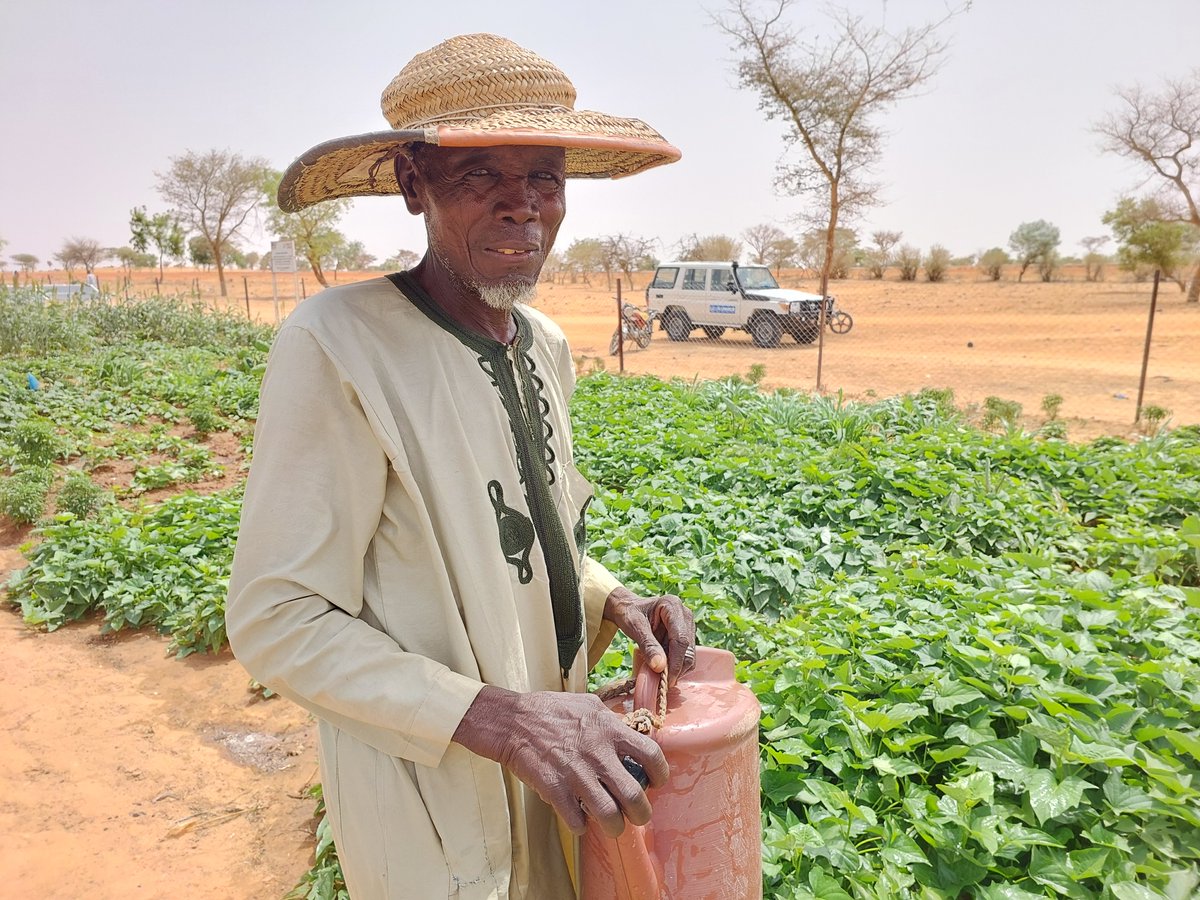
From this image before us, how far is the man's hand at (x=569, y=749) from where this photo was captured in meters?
1.00

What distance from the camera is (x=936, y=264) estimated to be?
33.4 metres

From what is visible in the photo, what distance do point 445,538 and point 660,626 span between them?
0.49 metres

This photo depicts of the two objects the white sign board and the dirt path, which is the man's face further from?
the white sign board

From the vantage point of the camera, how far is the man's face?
4.35 feet

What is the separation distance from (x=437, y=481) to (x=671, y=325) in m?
16.9

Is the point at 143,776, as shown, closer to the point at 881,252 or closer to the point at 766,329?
the point at 766,329

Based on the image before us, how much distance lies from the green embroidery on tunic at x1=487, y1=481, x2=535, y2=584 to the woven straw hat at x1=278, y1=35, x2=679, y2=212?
1.72ft

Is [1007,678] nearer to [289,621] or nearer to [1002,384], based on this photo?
[289,621]

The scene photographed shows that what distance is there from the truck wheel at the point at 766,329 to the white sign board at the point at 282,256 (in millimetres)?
8674

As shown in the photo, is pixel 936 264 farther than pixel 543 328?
Yes

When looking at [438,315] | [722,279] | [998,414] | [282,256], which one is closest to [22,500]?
[438,315]

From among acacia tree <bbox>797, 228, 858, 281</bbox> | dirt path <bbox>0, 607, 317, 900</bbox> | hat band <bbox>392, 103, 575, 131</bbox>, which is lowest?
dirt path <bbox>0, 607, 317, 900</bbox>

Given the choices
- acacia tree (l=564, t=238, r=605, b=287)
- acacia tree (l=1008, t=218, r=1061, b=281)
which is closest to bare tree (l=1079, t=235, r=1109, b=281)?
acacia tree (l=1008, t=218, r=1061, b=281)

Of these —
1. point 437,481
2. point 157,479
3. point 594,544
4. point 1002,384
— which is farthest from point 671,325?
point 437,481
